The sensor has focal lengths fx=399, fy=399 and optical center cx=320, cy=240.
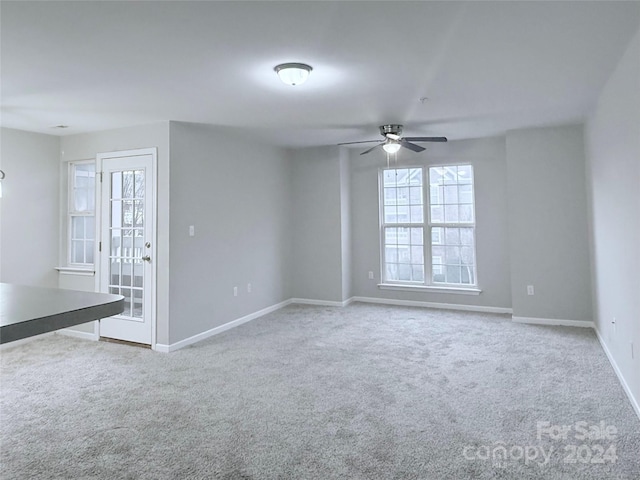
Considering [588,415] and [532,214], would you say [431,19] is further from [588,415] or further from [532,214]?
[532,214]

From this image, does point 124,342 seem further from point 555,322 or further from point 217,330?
point 555,322

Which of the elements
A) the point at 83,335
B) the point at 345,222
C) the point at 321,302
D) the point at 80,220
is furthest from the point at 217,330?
the point at 345,222

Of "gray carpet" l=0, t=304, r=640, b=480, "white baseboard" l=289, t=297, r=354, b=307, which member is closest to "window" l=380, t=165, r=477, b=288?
"white baseboard" l=289, t=297, r=354, b=307

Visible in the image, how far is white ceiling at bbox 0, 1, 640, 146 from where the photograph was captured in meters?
2.07

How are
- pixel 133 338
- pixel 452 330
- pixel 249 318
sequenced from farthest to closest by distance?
pixel 249 318, pixel 452 330, pixel 133 338

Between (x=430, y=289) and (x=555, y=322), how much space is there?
1.64m

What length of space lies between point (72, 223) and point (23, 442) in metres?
3.21

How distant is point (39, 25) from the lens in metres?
2.14

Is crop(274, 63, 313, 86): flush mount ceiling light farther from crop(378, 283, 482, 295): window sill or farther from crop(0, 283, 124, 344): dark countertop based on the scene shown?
crop(378, 283, 482, 295): window sill

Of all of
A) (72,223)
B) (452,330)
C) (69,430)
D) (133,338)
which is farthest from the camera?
(72,223)

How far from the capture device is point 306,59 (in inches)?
104

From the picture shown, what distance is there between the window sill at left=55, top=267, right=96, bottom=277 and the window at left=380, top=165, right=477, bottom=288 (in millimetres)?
4012

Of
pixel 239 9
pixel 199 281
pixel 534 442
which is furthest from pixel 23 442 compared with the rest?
pixel 534 442

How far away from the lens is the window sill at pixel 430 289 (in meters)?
5.64
